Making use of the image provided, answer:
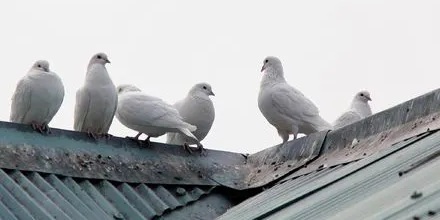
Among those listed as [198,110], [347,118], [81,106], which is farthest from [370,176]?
[347,118]

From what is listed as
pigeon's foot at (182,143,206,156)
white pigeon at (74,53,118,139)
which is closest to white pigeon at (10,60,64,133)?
white pigeon at (74,53,118,139)

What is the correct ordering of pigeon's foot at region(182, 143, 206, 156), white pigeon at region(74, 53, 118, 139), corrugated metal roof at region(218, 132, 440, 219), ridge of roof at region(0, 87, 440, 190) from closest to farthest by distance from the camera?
corrugated metal roof at region(218, 132, 440, 219) < ridge of roof at region(0, 87, 440, 190) < pigeon's foot at region(182, 143, 206, 156) < white pigeon at region(74, 53, 118, 139)

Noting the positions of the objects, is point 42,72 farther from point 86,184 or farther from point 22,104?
point 86,184

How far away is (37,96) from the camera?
12414 mm

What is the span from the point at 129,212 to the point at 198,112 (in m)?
4.49

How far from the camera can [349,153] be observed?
1009 centimetres

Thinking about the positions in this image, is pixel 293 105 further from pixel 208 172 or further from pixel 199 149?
A: pixel 208 172

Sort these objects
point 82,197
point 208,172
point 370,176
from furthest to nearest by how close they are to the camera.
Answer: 1. point 208,172
2. point 82,197
3. point 370,176

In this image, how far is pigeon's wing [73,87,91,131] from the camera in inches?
521

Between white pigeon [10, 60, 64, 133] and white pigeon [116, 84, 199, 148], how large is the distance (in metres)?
0.69

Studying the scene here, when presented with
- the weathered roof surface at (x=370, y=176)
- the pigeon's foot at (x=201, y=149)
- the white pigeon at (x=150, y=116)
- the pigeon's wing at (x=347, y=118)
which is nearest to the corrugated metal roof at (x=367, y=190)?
the weathered roof surface at (x=370, y=176)

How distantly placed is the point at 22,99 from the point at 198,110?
223 centimetres

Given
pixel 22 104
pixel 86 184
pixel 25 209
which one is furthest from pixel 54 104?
pixel 25 209

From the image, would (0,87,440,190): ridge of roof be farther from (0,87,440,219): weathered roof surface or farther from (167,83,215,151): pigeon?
(167,83,215,151): pigeon
